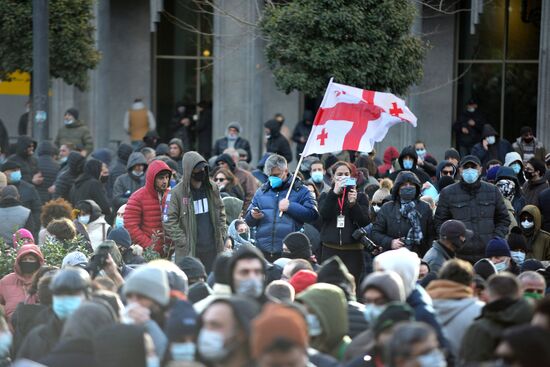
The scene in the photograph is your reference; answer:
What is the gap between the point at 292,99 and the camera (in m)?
26.6

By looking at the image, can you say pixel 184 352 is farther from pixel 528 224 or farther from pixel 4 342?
pixel 528 224

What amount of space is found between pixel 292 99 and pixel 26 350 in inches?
724

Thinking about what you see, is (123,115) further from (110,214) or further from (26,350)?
(26,350)

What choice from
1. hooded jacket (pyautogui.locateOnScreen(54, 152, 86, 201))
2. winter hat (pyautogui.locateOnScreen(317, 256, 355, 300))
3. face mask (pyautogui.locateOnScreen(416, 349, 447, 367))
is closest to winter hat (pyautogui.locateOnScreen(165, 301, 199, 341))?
face mask (pyautogui.locateOnScreen(416, 349, 447, 367))

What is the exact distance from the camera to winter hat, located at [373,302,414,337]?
749 cm

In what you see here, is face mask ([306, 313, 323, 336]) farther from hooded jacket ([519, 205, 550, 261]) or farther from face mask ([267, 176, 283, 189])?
hooded jacket ([519, 205, 550, 261])

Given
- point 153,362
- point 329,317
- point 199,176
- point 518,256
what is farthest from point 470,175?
point 153,362

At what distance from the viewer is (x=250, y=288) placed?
8.01 meters

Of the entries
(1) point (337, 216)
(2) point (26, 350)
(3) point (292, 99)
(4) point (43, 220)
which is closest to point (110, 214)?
(4) point (43, 220)

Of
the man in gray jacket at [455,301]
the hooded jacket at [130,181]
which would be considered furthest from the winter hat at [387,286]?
the hooded jacket at [130,181]

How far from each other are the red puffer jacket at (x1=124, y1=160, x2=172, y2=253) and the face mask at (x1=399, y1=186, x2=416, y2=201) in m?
2.26

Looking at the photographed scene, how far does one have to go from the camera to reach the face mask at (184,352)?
7.39 metres

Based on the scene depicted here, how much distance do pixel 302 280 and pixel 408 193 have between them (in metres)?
3.59

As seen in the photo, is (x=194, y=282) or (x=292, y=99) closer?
(x=194, y=282)
